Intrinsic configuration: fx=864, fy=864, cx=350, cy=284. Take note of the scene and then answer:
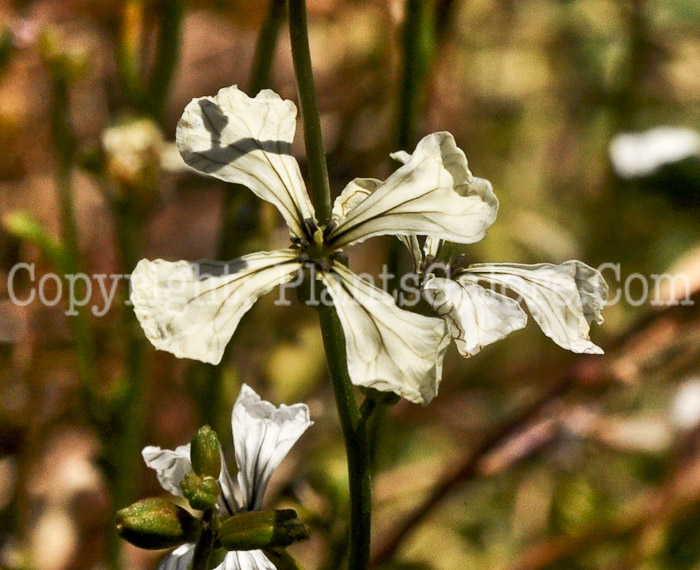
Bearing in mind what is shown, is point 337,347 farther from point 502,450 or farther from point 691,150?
point 691,150

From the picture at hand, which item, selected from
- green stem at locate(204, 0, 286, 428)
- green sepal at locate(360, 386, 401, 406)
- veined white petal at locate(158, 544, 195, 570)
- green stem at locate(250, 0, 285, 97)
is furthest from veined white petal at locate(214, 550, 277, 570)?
green stem at locate(250, 0, 285, 97)

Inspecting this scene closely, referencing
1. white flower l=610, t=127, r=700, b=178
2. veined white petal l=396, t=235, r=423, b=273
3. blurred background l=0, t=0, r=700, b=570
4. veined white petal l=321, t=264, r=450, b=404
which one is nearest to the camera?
veined white petal l=321, t=264, r=450, b=404

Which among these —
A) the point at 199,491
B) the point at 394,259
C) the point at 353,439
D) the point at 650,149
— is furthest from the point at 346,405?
the point at 650,149

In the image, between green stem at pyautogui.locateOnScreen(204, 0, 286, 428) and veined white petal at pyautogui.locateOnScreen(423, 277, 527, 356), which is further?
green stem at pyautogui.locateOnScreen(204, 0, 286, 428)


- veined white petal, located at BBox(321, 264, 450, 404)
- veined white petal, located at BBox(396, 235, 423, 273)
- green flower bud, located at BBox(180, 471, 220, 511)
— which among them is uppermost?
veined white petal, located at BBox(396, 235, 423, 273)

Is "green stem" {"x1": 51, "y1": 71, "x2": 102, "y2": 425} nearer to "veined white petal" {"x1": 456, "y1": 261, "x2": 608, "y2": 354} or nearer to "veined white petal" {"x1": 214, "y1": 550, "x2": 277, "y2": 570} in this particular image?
"veined white petal" {"x1": 214, "y1": 550, "x2": 277, "y2": 570}

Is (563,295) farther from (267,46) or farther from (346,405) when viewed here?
(267,46)
